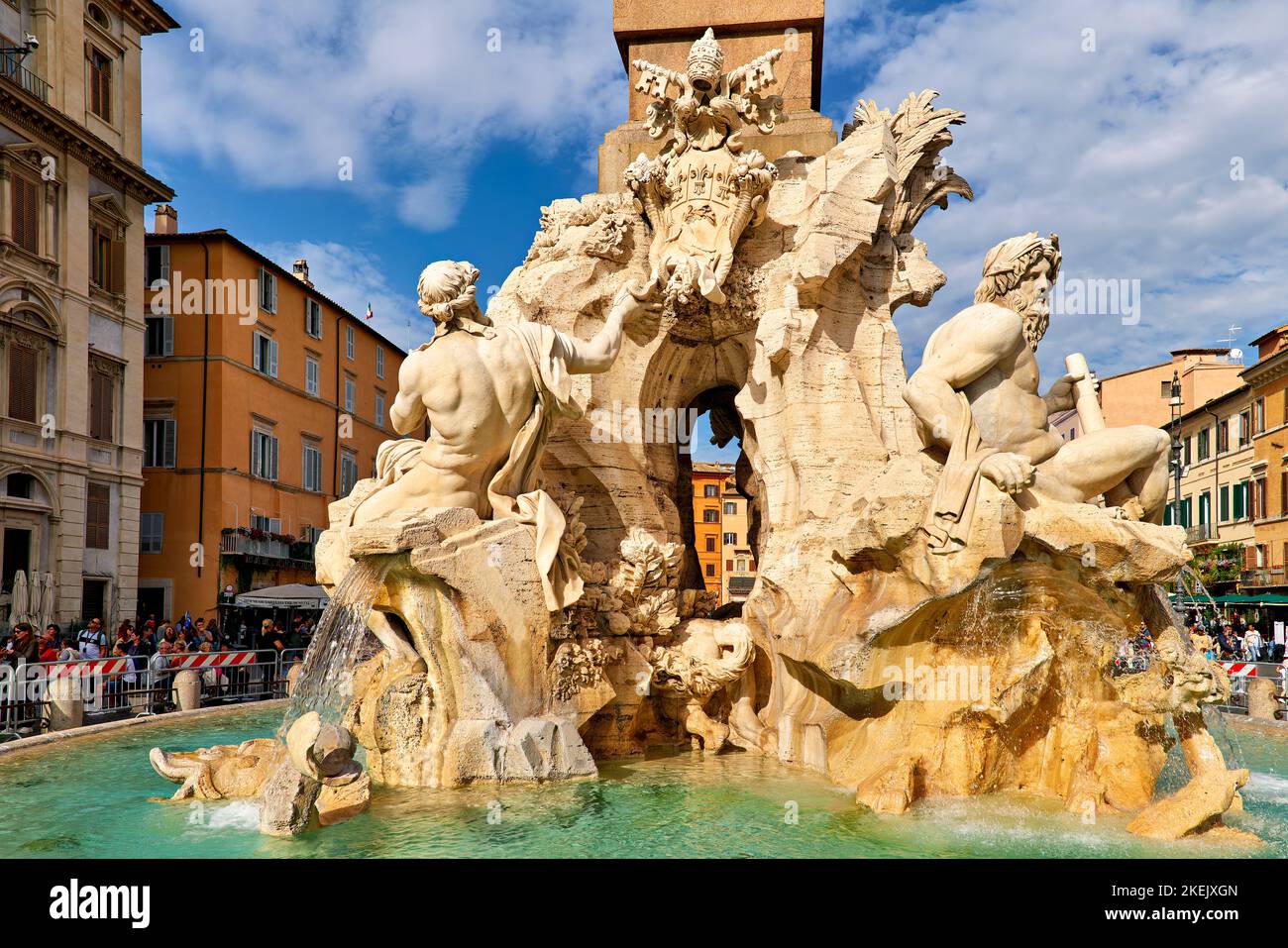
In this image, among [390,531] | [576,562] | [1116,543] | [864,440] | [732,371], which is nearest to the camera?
[1116,543]

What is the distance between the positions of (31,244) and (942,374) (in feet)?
73.0

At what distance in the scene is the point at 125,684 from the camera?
12797 mm

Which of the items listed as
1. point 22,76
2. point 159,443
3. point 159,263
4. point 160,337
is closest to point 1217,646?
point 22,76

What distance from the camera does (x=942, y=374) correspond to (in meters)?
7.16

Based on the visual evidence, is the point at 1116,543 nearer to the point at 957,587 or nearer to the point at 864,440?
the point at 957,587

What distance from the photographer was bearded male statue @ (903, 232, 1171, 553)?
7.00 m

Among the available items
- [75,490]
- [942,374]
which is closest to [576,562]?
[942,374]

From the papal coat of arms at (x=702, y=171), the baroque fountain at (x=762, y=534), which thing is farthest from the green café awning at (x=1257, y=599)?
the papal coat of arms at (x=702, y=171)

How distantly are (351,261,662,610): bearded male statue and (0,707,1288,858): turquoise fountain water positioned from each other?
1.62 meters

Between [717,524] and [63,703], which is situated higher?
[717,524]

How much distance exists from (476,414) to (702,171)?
323 centimetres

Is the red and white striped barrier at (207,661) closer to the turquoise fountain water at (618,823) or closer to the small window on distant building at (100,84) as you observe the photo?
the turquoise fountain water at (618,823)

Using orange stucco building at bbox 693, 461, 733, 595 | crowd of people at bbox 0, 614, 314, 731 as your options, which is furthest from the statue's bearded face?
orange stucco building at bbox 693, 461, 733, 595

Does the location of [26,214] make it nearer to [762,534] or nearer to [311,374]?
[311,374]
